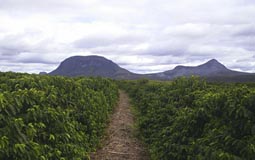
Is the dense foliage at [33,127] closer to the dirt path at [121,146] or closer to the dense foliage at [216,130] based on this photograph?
the dirt path at [121,146]

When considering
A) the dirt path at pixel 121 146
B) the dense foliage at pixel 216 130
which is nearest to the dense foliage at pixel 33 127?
the dirt path at pixel 121 146

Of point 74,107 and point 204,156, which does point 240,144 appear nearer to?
point 204,156

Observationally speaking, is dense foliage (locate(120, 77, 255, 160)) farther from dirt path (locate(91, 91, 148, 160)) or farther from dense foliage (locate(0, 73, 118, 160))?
dense foliage (locate(0, 73, 118, 160))

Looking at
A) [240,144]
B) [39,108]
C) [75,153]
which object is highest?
[39,108]

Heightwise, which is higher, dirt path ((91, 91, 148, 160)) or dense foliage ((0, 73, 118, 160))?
dense foliage ((0, 73, 118, 160))

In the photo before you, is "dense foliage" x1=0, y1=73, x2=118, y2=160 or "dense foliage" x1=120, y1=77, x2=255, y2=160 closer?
"dense foliage" x1=0, y1=73, x2=118, y2=160

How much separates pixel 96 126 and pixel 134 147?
2266mm

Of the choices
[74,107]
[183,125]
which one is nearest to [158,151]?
[183,125]

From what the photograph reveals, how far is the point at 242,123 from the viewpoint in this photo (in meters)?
7.41

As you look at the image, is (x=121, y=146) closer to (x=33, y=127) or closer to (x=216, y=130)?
(x=216, y=130)

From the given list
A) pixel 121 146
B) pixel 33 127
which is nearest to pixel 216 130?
pixel 33 127

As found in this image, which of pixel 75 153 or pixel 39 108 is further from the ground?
pixel 39 108

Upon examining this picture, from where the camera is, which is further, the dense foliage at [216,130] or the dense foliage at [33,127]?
the dense foliage at [216,130]

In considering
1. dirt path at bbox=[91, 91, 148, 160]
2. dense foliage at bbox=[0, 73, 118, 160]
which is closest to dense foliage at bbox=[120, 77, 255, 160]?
dirt path at bbox=[91, 91, 148, 160]
